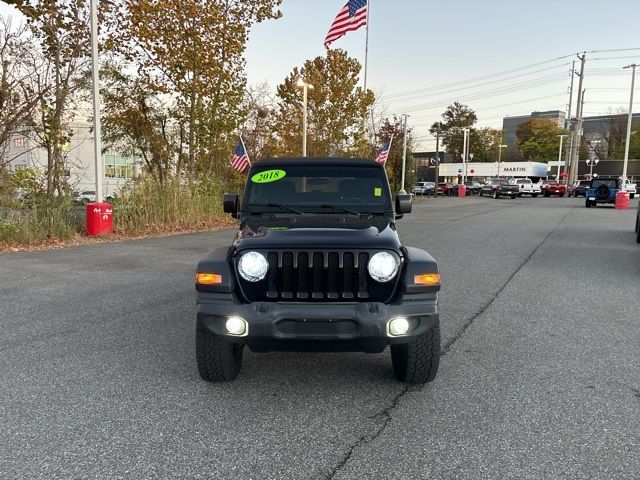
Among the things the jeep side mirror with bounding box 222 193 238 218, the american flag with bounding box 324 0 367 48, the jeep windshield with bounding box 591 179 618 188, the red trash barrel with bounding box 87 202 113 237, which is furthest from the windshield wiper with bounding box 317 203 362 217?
the jeep windshield with bounding box 591 179 618 188

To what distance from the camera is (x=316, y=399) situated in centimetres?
357

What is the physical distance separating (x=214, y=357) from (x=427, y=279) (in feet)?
5.43

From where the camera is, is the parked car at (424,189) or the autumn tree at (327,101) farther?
the parked car at (424,189)

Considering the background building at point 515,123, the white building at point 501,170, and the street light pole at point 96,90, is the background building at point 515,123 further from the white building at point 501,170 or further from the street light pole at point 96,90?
the street light pole at point 96,90

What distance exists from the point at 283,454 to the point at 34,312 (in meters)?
4.37

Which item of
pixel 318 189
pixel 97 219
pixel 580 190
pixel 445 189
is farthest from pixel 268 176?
pixel 445 189

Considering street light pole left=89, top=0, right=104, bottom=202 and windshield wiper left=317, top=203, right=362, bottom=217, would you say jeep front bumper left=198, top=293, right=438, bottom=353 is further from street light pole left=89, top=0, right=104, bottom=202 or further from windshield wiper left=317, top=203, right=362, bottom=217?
street light pole left=89, top=0, right=104, bottom=202

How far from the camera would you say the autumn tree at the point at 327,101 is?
84.8 ft

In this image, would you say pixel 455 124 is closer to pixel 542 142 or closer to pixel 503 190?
pixel 542 142

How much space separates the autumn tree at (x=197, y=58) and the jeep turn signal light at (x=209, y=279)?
15.1 m

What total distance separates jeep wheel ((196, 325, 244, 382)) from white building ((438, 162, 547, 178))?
7804 cm

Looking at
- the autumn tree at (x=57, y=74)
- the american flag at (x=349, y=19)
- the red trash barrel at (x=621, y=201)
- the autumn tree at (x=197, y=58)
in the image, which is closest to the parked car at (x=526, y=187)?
the red trash barrel at (x=621, y=201)

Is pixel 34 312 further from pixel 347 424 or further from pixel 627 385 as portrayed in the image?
pixel 627 385

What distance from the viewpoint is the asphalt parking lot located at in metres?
2.75
